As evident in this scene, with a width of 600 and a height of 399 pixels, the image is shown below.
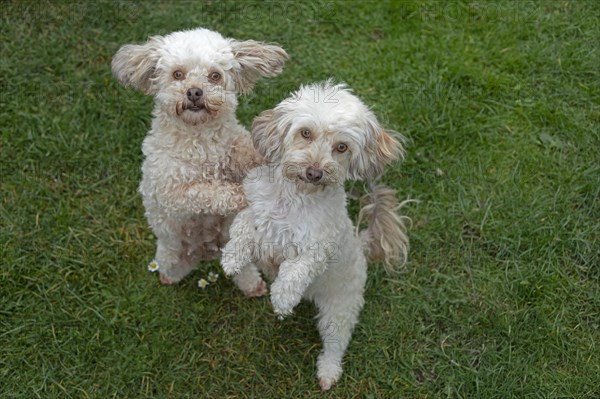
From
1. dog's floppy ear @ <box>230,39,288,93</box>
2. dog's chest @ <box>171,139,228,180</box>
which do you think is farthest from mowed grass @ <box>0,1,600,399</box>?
dog's floppy ear @ <box>230,39,288,93</box>

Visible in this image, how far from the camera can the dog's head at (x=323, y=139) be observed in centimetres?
293

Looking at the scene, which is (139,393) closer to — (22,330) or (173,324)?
(173,324)

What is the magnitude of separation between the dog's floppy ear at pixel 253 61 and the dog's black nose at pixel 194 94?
0.32m

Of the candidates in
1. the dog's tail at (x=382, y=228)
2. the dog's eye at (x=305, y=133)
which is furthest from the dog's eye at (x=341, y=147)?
the dog's tail at (x=382, y=228)

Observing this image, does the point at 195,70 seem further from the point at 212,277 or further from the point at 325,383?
the point at 325,383

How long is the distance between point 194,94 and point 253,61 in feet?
1.42

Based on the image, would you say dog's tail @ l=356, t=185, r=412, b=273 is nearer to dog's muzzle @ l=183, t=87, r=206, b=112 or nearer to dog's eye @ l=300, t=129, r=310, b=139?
dog's eye @ l=300, t=129, r=310, b=139

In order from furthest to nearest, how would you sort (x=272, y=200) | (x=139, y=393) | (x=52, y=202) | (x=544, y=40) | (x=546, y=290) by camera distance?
(x=544, y=40)
(x=52, y=202)
(x=546, y=290)
(x=139, y=393)
(x=272, y=200)

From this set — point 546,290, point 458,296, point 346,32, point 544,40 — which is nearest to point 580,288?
point 546,290

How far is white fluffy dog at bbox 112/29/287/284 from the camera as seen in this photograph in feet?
10.8

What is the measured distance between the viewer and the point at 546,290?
13.9ft

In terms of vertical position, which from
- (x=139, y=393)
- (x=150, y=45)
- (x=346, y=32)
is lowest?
(x=139, y=393)

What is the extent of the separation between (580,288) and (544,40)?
7.04 ft

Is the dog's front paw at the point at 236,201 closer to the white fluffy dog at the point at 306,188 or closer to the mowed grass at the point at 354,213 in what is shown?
the white fluffy dog at the point at 306,188
